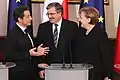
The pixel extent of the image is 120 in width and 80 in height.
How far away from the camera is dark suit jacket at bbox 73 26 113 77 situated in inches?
124

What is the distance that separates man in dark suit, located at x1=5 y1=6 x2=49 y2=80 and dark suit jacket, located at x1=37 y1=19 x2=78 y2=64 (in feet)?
0.61

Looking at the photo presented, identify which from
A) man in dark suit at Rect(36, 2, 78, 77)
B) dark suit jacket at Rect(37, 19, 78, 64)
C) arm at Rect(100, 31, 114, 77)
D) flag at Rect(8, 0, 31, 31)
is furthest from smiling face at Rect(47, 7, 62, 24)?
flag at Rect(8, 0, 31, 31)

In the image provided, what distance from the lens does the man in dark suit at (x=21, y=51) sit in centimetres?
312

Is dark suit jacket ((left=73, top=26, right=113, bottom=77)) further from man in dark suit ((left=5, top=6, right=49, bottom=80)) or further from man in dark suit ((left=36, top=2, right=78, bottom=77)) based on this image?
man in dark suit ((left=5, top=6, right=49, bottom=80))

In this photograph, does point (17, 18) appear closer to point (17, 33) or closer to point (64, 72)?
point (17, 33)

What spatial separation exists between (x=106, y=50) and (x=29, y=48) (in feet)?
2.72

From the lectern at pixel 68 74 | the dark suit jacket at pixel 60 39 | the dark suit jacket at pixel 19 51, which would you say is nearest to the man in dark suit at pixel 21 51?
the dark suit jacket at pixel 19 51

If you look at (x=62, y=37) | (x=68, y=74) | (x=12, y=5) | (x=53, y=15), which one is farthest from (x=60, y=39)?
(x=12, y=5)

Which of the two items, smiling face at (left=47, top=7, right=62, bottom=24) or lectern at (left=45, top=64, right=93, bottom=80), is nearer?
lectern at (left=45, top=64, right=93, bottom=80)

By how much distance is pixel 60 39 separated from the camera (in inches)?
137

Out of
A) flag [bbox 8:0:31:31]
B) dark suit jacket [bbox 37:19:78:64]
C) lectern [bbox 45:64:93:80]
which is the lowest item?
lectern [bbox 45:64:93:80]

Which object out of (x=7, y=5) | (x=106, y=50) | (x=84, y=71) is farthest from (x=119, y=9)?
(x=84, y=71)

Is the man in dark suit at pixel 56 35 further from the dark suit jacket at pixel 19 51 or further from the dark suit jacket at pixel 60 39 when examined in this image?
the dark suit jacket at pixel 19 51

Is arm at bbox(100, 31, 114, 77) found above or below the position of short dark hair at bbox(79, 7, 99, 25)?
below
